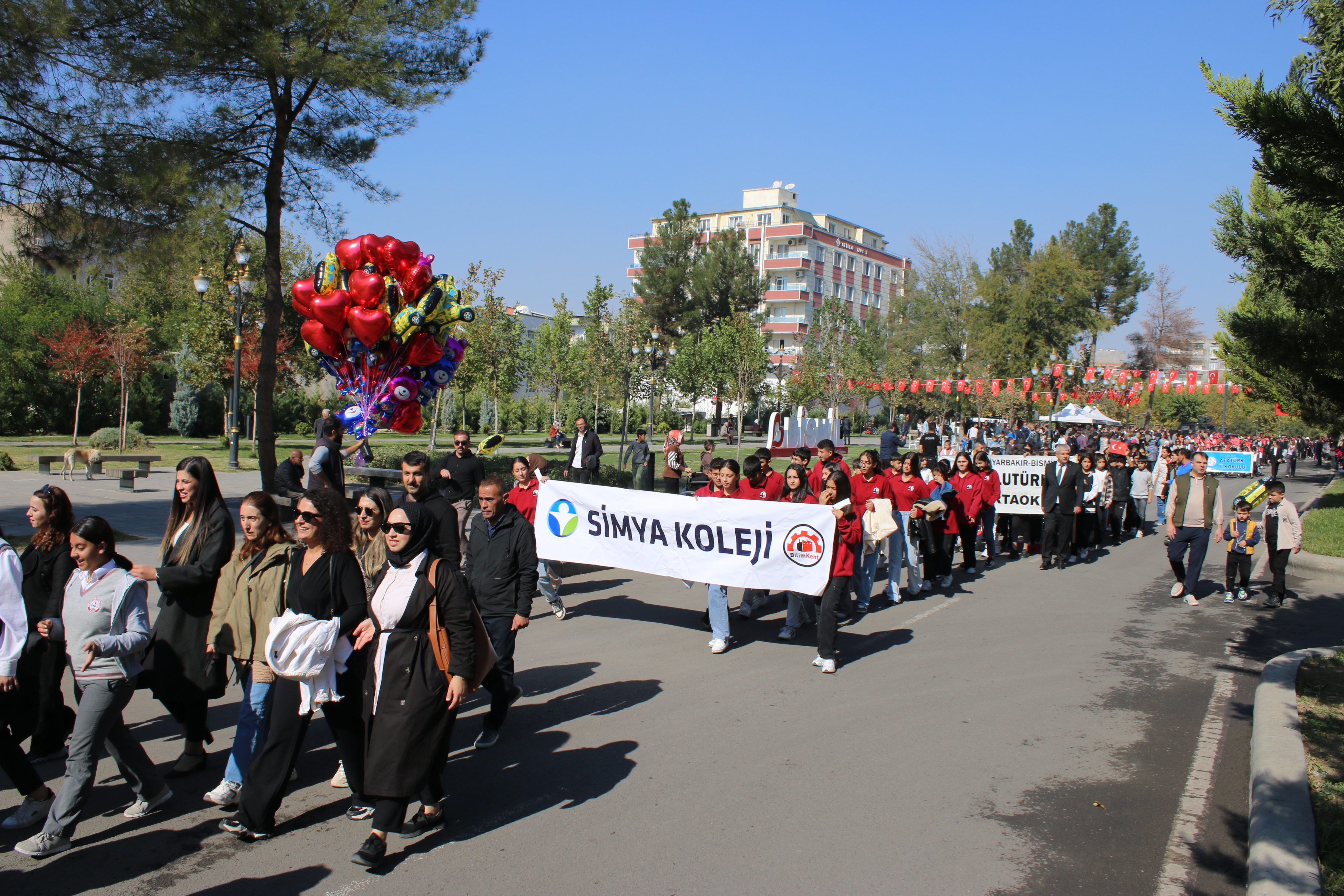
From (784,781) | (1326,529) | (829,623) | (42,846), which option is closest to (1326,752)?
(829,623)

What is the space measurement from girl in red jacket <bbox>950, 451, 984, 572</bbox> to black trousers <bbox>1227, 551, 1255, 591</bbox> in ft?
10.4

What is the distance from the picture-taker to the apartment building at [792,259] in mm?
91750

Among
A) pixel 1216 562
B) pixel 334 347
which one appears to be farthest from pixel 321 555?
pixel 1216 562

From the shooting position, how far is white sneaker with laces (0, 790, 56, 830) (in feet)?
15.1

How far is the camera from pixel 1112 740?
6578 mm

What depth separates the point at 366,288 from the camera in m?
16.7

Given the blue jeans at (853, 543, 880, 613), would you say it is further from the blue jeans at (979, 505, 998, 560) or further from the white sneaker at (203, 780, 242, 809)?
the white sneaker at (203, 780, 242, 809)

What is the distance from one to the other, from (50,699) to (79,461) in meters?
19.7

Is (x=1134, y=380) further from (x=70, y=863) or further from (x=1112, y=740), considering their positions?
(x=70, y=863)

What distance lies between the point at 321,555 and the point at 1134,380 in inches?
1708

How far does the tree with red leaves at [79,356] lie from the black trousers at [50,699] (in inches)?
1188

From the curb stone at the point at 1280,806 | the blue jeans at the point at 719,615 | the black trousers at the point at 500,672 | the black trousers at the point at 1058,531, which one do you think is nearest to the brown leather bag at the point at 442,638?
the black trousers at the point at 500,672

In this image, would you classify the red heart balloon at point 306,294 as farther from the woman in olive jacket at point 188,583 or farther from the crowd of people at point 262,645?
the woman in olive jacket at point 188,583

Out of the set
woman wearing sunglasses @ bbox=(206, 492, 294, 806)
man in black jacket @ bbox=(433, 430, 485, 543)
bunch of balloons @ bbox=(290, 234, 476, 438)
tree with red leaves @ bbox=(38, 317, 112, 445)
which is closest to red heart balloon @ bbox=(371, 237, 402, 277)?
bunch of balloons @ bbox=(290, 234, 476, 438)
